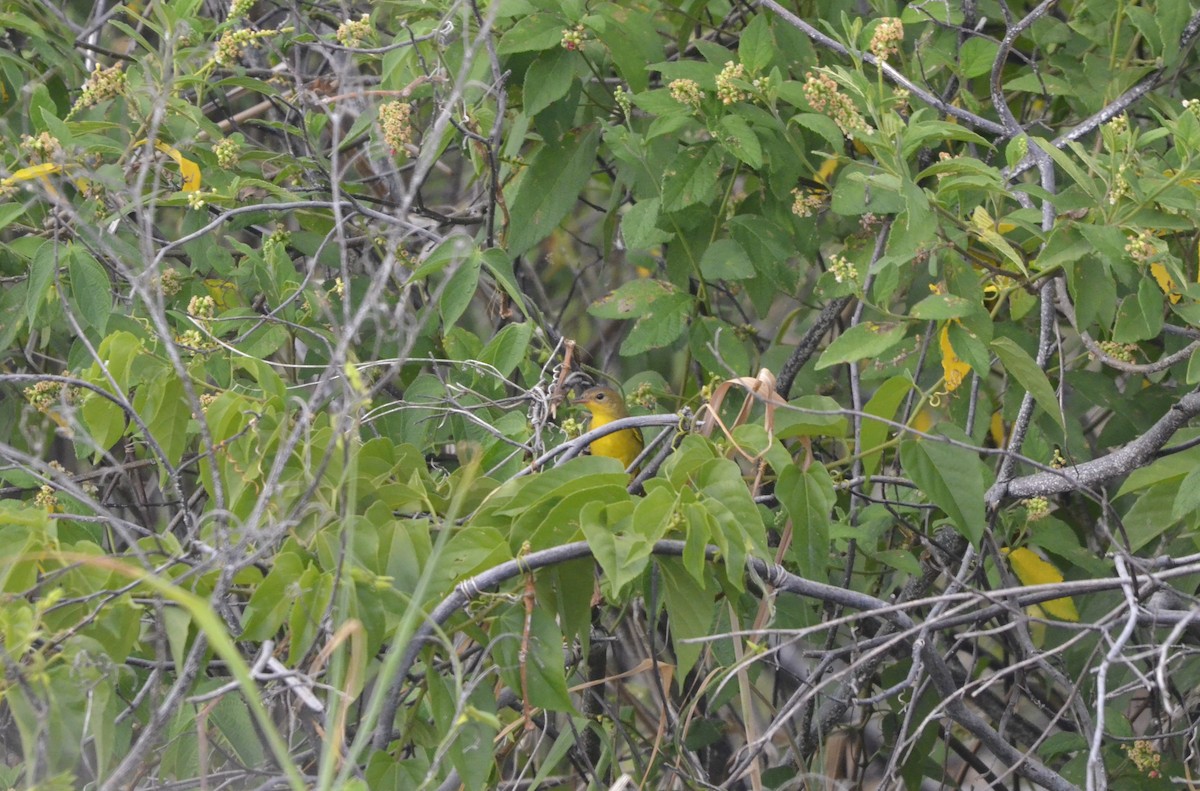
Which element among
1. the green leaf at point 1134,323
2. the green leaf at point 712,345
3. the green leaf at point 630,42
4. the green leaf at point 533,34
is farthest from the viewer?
the green leaf at point 712,345

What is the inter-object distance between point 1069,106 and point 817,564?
7.26ft

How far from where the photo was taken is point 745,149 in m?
2.90

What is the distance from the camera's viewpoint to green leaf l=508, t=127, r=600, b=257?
343 centimetres

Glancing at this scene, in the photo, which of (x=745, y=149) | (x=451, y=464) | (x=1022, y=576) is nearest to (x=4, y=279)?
(x=451, y=464)

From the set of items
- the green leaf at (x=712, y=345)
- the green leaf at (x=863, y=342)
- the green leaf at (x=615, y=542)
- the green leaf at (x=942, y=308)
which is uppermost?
the green leaf at (x=942, y=308)

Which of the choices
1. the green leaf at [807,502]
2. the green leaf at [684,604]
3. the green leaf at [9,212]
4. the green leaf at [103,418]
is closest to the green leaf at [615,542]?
the green leaf at [684,604]

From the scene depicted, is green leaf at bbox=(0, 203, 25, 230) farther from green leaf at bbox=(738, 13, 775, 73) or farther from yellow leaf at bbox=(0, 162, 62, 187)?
green leaf at bbox=(738, 13, 775, 73)

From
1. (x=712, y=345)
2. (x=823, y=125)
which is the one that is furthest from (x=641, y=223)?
(x=823, y=125)

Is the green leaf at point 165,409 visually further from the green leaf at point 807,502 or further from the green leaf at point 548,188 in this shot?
the green leaf at point 548,188

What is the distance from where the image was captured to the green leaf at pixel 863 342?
7.79 ft

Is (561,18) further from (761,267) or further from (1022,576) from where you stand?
(1022,576)

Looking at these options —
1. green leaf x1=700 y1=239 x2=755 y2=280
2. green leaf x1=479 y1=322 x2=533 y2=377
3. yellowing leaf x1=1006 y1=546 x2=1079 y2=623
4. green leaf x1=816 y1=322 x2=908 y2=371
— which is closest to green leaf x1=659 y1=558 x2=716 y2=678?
green leaf x1=816 y1=322 x2=908 y2=371

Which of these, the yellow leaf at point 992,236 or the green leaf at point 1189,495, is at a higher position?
the yellow leaf at point 992,236

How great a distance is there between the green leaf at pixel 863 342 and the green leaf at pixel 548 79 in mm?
1109
